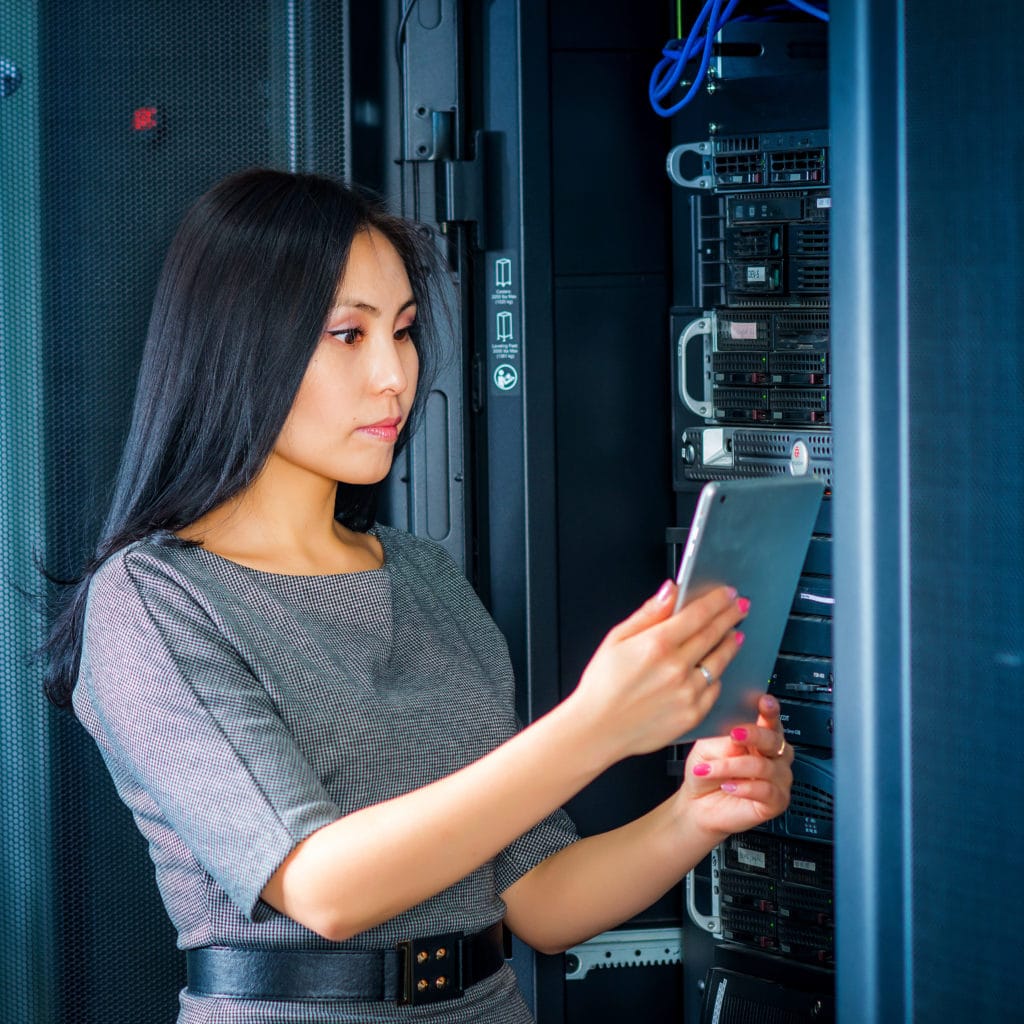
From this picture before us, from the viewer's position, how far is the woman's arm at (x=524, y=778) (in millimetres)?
1196

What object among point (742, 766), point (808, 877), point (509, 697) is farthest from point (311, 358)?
point (808, 877)

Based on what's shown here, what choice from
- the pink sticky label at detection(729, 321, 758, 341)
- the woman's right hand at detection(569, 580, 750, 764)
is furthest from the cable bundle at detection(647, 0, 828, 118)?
the woman's right hand at detection(569, 580, 750, 764)

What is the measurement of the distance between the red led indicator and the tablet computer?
109 centimetres

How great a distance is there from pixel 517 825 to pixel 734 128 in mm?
1147

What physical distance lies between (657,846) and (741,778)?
0.15 metres

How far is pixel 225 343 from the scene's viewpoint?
1521mm

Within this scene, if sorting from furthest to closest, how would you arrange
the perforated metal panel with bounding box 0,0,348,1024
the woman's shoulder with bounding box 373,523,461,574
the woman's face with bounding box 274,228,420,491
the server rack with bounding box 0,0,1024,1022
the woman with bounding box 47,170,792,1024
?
the perforated metal panel with bounding box 0,0,348,1024
the woman's shoulder with bounding box 373,523,461,574
the woman's face with bounding box 274,228,420,491
the woman with bounding box 47,170,792,1024
the server rack with bounding box 0,0,1024,1022

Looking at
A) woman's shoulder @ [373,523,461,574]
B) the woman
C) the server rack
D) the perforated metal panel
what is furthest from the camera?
the perforated metal panel

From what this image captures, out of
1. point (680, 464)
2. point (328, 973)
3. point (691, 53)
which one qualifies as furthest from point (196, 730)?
point (691, 53)

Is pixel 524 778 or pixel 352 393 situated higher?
pixel 352 393

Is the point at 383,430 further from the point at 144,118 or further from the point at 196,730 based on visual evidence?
the point at 144,118

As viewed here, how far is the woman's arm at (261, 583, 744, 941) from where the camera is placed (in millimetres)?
1196

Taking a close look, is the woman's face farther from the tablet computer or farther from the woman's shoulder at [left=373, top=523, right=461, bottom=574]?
the tablet computer

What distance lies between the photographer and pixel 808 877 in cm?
196
